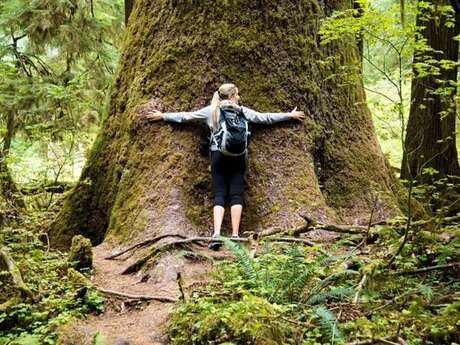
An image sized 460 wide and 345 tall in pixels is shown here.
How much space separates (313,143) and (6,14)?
7461 millimetres

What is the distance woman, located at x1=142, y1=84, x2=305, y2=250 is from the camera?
18.8 ft

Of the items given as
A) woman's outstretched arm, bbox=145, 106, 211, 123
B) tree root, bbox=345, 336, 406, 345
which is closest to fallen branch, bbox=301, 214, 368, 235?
woman's outstretched arm, bbox=145, 106, 211, 123

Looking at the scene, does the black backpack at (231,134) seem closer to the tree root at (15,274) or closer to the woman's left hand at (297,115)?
the woman's left hand at (297,115)

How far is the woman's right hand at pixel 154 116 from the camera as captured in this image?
20.4ft

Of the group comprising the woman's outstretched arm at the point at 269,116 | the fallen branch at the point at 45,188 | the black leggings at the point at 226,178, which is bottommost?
the fallen branch at the point at 45,188

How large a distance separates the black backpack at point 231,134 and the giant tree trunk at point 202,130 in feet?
1.15

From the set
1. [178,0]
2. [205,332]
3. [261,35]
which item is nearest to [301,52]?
[261,35]

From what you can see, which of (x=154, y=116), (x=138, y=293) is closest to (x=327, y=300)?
(x=138, y=293)

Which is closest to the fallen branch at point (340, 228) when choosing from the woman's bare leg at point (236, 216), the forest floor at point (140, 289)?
the forest floor at point (140, 289)

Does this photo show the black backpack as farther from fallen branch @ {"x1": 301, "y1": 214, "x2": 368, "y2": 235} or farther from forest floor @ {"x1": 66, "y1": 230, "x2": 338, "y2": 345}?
fallen branch @ {"x1": 301, "y1": 214, "x2": 368, "y2": 235}

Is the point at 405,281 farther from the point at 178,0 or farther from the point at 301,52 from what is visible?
the point at 178,0

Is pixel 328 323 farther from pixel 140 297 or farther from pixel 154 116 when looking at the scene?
pixel 154 116

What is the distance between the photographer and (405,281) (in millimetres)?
3846

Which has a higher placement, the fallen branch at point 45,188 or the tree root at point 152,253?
the fallen branch at point 45,188
